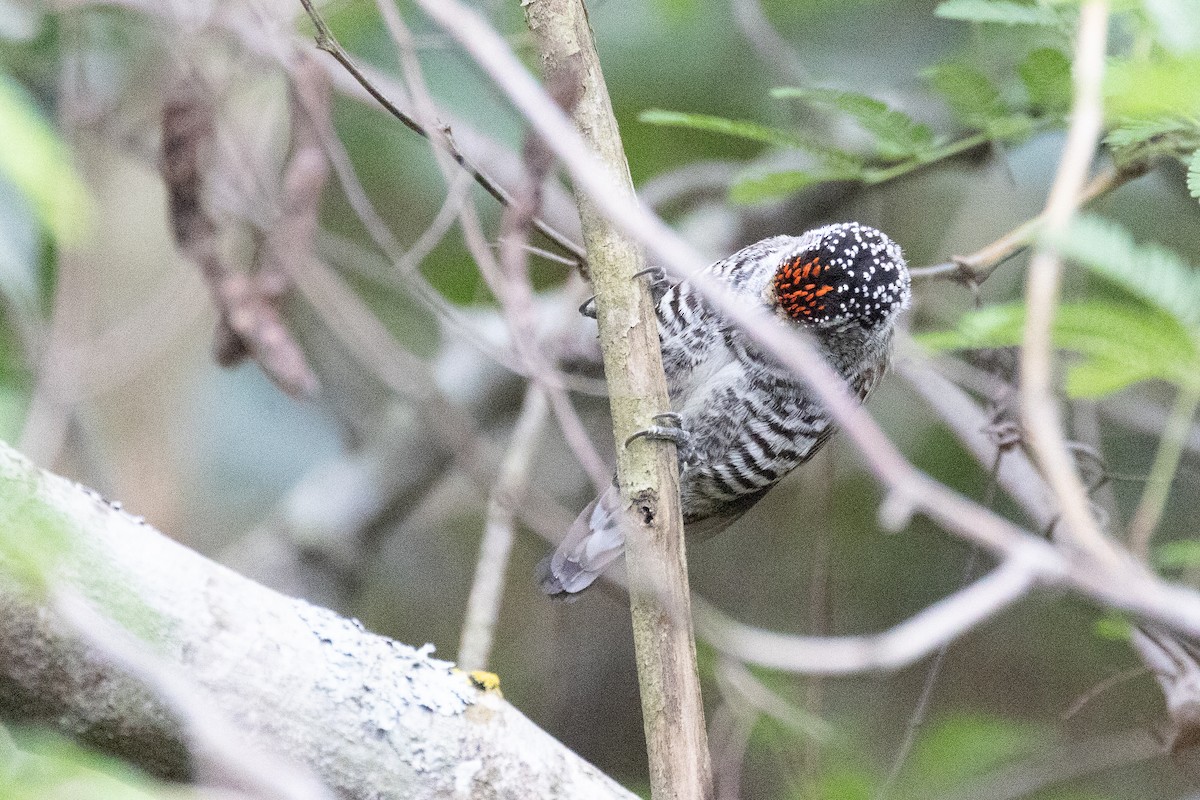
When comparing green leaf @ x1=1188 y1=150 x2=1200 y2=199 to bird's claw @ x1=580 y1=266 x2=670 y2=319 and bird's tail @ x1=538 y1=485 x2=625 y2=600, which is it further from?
bird's tail @ x1=538 y1=485 x2=625 y2=600

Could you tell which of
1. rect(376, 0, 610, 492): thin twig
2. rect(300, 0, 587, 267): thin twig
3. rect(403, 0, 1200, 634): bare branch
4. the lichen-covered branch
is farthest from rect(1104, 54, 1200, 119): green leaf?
the lichen-covered branch

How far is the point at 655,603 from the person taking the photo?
5.43ft

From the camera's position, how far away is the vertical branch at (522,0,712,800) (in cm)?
164

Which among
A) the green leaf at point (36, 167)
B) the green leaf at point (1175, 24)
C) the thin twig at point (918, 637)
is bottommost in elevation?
the thin twig at point (918, 637)

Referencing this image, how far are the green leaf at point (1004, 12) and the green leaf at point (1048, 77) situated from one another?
279 millimetres

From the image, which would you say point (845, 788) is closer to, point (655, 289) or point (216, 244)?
point (655, 289)

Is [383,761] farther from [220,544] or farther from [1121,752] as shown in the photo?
[220,544]

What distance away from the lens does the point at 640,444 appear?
5.43 feet

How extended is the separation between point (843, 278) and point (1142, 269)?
3.64ft

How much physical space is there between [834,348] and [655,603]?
3.30ft

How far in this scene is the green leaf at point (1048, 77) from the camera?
2260 mm

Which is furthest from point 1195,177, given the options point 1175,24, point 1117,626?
point 1117,626

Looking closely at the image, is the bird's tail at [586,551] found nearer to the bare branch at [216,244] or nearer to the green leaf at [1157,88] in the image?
A: the bare branch at [216,244]

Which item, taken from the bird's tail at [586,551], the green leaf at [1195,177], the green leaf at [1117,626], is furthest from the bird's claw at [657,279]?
the green leaf at [1117,626]
